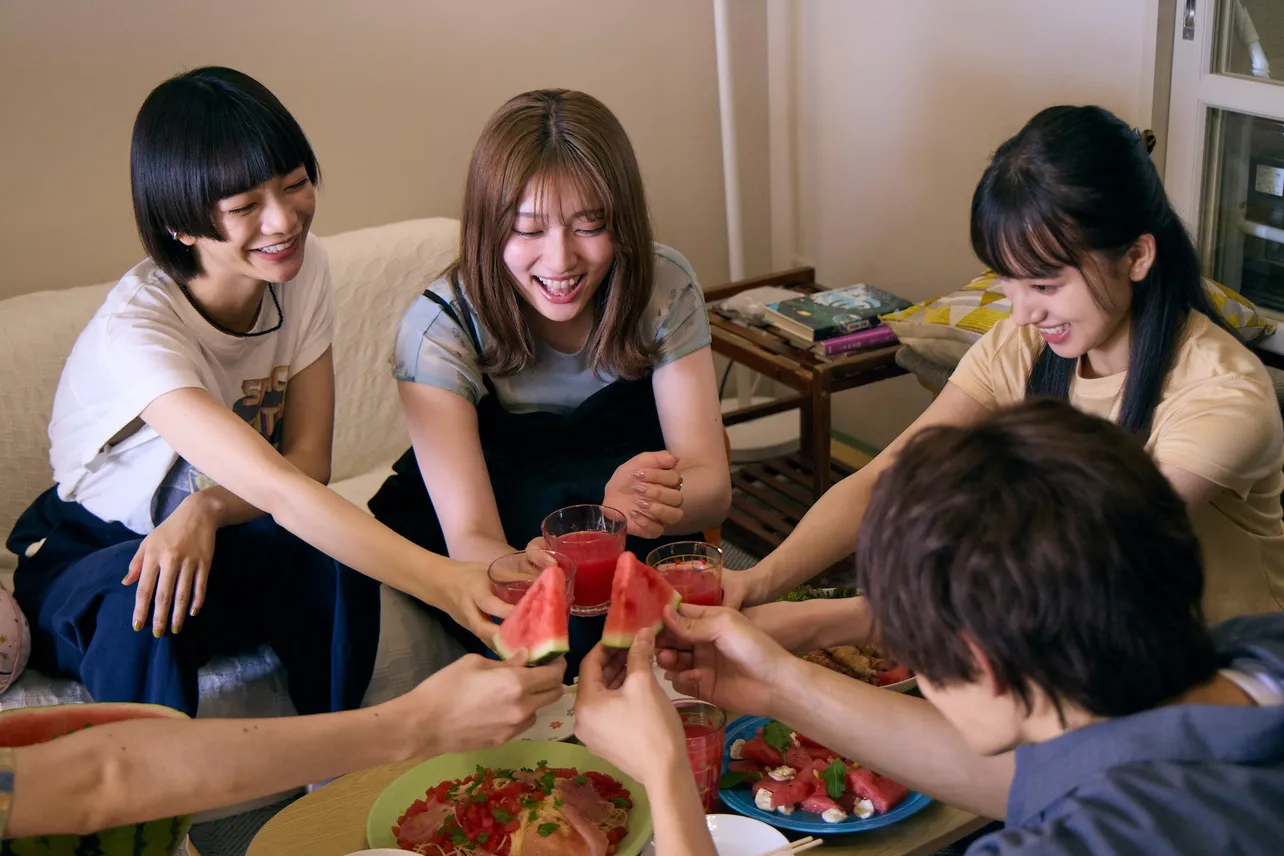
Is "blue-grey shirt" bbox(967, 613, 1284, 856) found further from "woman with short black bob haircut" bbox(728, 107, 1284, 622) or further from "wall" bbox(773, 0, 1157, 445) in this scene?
"wall" bbox(773, 0, 1157, 445)

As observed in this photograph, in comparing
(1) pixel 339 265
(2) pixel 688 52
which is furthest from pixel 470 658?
(2) pixel 688 52

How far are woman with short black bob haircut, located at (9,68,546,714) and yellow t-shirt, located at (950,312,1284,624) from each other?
1027 mm

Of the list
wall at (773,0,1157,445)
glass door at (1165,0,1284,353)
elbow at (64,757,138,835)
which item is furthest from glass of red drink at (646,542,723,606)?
wall at (773,0,1157,445)

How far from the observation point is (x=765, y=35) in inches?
162

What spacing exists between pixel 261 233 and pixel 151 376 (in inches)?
11.9

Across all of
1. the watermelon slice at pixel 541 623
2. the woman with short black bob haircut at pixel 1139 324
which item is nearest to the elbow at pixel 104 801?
the watermelon slice at pixel 541 623

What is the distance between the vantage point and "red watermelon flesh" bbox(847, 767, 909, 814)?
5.31 ft

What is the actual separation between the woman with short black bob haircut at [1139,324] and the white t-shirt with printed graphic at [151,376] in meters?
1.03

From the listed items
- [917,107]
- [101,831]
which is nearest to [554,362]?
[101,831]

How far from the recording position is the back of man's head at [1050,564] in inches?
43.0

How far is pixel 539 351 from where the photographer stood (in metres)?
2.39

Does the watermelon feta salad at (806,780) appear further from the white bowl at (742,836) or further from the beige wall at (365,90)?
the beige wall at (365,90)

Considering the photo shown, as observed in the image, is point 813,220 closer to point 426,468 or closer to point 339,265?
point 339,265

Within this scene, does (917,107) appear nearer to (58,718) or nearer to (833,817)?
(833,817)
